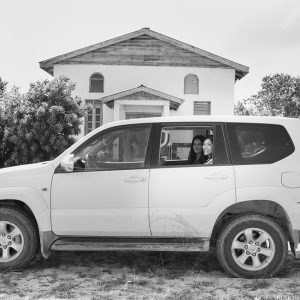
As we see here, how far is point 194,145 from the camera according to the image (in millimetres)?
5891

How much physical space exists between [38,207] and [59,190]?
0.30 m

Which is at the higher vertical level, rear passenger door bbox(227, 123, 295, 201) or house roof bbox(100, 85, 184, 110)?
house roof bbox(100, 85, 184, 110)

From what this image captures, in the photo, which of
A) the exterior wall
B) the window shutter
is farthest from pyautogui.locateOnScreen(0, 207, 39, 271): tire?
the window shutter

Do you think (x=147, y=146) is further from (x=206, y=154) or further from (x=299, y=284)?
(x=299, y=284)

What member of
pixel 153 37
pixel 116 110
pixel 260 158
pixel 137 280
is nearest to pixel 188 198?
pixel 260 158

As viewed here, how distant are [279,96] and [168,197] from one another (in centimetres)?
5495

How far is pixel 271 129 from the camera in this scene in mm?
5477

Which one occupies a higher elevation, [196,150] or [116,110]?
[116,110]

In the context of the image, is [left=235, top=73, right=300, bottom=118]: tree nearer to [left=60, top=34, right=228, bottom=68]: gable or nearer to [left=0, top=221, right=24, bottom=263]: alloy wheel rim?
[left=60, top=34, right=228, bottom=68]: gable

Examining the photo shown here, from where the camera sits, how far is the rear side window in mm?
5398

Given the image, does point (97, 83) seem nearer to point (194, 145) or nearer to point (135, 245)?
point (194, 145)

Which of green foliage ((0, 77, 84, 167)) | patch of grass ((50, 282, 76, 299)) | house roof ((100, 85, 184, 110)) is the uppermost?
house roof ((100, 85, 184, 110))

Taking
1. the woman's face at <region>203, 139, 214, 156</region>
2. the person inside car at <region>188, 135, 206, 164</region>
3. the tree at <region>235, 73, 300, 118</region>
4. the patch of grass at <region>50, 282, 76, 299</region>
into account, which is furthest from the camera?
the tree at <region>235, 73, 300, 118</region>

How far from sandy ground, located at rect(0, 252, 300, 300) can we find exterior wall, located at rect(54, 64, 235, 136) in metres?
18.6
